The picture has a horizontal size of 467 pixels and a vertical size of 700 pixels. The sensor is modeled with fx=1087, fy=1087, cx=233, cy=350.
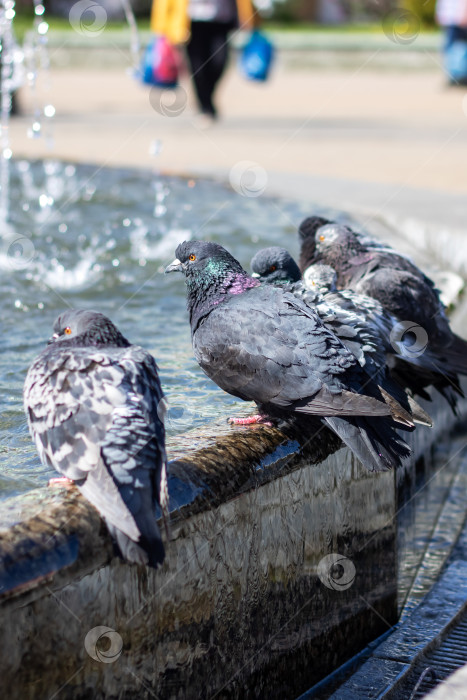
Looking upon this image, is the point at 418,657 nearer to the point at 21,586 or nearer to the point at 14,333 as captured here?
the point at 21,586

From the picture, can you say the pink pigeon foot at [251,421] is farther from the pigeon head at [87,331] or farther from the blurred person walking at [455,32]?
the blurred person walking at [455,32]

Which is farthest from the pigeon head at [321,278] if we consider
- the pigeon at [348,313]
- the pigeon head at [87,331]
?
the pigeon head at [87,331]

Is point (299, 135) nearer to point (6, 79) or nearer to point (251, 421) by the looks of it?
point (6, 79)

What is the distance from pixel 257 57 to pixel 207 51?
1.09 m

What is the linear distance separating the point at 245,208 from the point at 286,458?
13.7 ft

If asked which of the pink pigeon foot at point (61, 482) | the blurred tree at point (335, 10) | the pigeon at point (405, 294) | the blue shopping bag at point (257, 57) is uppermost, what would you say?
the pigeon at point (405, 294)

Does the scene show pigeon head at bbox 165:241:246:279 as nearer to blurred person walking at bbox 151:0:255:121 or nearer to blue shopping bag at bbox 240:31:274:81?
blurred person walking at bbox 151:0:255:121

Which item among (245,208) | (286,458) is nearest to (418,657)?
(286,458)

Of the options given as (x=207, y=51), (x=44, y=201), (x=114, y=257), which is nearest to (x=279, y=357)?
(x=114, y=257)

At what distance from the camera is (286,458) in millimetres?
2938

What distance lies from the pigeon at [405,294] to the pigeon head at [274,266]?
39 cm

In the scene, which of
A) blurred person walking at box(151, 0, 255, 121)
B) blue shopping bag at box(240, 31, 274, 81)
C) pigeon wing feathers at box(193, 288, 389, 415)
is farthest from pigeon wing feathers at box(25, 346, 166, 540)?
blue shopping bag at box(240, 31, 274, 81)

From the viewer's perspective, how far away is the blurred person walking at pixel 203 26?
11.0 metres

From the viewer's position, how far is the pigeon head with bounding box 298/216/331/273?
4297mm
